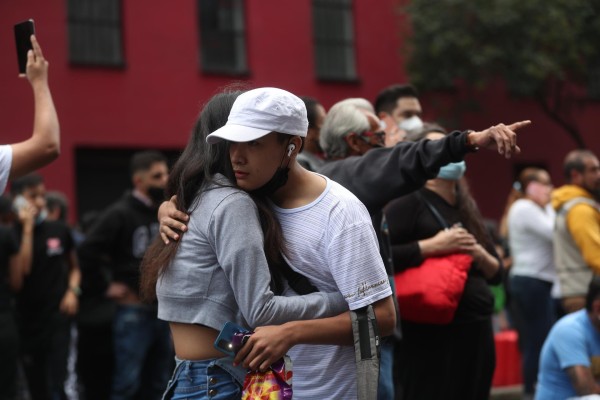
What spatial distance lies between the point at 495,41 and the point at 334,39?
321cm

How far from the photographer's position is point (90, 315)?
9805 millimetres

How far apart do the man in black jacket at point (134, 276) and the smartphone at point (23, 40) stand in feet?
13.4

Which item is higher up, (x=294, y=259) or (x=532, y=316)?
(x=294, y=259)

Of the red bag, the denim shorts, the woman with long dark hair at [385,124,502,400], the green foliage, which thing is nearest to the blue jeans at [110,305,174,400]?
the woman with long dark hair at [385,124,502,400]

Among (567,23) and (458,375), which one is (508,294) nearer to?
(458,375)

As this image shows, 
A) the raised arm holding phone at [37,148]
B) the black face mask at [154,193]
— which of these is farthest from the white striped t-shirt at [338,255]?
the black face mask at [154,193]

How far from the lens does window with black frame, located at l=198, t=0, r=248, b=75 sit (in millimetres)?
21500

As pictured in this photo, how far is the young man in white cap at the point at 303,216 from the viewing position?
372cm

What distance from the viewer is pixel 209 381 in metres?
3.78

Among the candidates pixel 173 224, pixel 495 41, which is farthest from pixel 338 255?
pixel 495 41

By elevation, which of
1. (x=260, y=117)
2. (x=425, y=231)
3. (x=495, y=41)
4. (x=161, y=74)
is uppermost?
(x=495, y=41)

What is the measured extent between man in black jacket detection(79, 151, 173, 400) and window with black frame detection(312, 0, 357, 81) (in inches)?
543

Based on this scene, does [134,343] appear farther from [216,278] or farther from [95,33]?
[95,33]

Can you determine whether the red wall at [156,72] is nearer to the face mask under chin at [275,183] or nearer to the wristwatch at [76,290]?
the wristwatch at [76,290]
